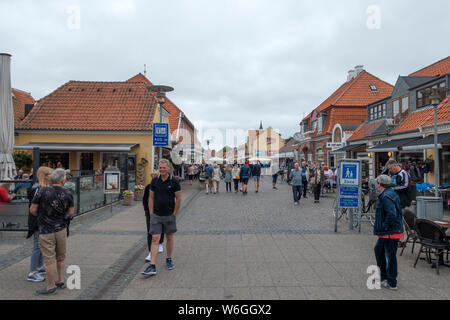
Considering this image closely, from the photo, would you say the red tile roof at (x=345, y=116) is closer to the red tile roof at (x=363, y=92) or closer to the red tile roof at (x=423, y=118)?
the red tile roof at (x=363, y=92)

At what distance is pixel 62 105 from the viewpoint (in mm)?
20516

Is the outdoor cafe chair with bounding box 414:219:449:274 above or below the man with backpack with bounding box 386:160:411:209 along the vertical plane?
below

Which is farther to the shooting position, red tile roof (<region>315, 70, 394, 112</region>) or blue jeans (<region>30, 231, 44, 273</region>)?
red tile roof (<region>315, 70, 394, 112</region>)

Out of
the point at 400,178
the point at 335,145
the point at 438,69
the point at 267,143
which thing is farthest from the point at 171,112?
the point at 267,143

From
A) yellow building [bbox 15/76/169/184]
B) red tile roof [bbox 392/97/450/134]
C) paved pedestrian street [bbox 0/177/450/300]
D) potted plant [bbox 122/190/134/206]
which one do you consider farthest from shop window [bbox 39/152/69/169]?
red tile roof [bbox 392/97/450/134]

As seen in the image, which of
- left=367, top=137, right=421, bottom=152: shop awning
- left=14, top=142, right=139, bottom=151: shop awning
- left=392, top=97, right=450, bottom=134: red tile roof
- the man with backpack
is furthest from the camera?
left=14, top=142, right=139, bottom=151: shop awning

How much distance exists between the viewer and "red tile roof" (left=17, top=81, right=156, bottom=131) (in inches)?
752

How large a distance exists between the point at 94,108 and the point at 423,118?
61.0ft

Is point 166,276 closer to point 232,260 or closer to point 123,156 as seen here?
point 232,260

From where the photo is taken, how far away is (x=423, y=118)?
1499cm

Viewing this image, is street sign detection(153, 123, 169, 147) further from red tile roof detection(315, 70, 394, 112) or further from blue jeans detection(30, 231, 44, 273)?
red tile roof detection(315, 70, 394, 112)

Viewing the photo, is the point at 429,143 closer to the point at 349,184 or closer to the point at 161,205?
the point at 349,184

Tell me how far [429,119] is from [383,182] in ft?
37.7
